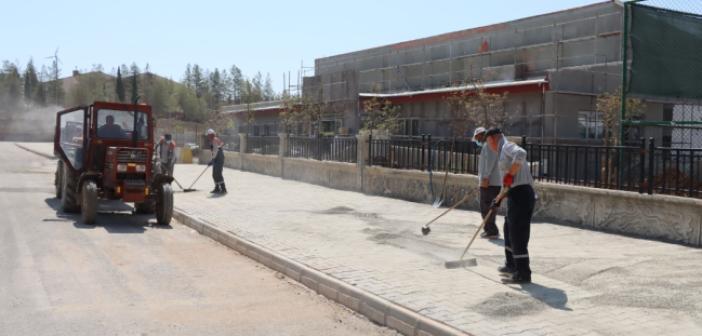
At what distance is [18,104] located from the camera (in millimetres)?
84188

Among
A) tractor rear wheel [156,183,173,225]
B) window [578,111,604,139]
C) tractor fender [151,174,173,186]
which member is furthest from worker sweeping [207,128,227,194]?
window [578,111,604,139]

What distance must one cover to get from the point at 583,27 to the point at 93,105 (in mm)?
25599

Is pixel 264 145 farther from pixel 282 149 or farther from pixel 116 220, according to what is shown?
pixel 116 220

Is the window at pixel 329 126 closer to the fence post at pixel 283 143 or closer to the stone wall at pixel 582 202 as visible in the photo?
the fence post at pixel 283 143

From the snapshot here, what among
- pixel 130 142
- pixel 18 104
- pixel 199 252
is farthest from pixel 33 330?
pixel 18 104

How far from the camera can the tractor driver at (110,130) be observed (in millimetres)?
12677

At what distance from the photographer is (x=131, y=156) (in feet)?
39.3

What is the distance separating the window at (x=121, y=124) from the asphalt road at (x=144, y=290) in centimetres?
243

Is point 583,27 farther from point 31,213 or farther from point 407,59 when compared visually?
point 31,213

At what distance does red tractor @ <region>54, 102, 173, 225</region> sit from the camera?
1185 cm

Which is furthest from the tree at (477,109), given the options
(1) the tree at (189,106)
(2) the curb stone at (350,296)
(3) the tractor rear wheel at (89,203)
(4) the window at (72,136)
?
(1) the tree at (189,106)

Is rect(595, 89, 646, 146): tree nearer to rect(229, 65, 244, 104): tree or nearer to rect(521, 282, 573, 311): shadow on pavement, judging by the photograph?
rect(521, 282, 573, 311): shadow on pavement

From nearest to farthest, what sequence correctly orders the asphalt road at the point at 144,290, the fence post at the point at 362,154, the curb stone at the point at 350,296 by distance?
the curb stone at the point at 350,296 → the asphalt road at the point at 144,290 → the fence post at the point at 362,154

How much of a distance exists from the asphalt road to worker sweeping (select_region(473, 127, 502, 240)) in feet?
11.6
